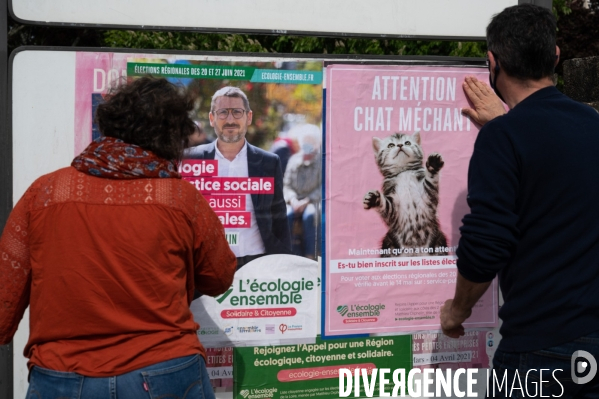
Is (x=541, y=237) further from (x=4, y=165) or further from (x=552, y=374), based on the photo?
(x=4, y=165)

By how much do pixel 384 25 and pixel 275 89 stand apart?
0.63 m

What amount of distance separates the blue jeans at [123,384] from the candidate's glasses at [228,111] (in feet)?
4.12

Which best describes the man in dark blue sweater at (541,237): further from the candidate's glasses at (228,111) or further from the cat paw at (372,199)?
the candidate's glasses at (228,111)

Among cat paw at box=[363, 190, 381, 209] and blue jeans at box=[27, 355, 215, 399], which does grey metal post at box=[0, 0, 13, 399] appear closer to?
blue jeans at box=[27, 355, 215, 399]

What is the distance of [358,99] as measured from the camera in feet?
10.6

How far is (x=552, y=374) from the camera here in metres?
2.15

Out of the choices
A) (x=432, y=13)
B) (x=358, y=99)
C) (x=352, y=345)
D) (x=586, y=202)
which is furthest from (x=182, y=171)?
(x=586, y=202)

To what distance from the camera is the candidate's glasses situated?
10.1ft

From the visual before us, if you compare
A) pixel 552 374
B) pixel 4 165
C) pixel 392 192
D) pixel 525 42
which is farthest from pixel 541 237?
pixel 4 165

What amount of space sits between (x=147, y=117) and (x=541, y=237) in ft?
4.30

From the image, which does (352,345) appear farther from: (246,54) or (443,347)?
(246,54)

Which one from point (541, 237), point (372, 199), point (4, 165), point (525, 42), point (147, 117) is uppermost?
point (525, 42)

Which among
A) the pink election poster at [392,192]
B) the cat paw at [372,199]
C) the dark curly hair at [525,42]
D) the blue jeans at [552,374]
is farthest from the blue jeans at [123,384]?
the dark curly hair at [525,42]

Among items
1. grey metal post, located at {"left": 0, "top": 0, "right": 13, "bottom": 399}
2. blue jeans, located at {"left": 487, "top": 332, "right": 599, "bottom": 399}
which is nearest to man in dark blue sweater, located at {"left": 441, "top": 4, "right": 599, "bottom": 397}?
blue jeans, located at {"left": 487, "top": 332, "right": 599, "bottom": 399}
